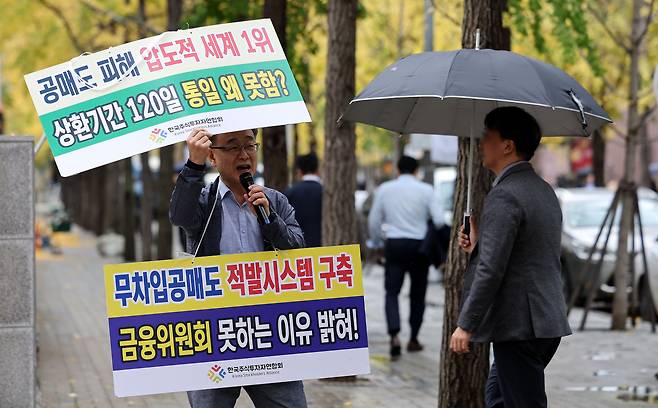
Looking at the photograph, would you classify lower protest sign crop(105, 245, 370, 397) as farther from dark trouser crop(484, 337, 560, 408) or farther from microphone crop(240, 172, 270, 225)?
dark trouser crop(484, 337, 560, 408)

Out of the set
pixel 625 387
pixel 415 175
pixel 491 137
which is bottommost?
pixel 625 387

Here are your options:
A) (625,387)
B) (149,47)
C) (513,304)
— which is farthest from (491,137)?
(625,387)

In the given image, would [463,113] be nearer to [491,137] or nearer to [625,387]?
[491,137]

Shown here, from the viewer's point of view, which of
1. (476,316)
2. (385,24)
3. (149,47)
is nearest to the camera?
(149,47)

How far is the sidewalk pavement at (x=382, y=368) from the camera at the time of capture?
1009 centimetres

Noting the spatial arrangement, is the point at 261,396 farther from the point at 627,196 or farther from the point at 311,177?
the point at 627,196

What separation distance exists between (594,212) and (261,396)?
1529cm

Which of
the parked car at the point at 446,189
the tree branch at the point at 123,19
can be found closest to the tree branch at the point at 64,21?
the tree branch at the point at 123,19

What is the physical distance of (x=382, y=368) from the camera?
12.0m

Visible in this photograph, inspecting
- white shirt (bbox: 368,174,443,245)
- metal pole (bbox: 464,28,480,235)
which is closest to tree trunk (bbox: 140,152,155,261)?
white shirt (bbox: 368,174,443,245)

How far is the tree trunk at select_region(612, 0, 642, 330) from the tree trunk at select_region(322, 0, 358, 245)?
15.8 ft

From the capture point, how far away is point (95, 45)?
2844cm

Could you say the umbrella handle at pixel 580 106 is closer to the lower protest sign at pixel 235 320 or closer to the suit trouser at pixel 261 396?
the lower protest sign at pixel 235 320

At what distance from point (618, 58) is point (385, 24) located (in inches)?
235
